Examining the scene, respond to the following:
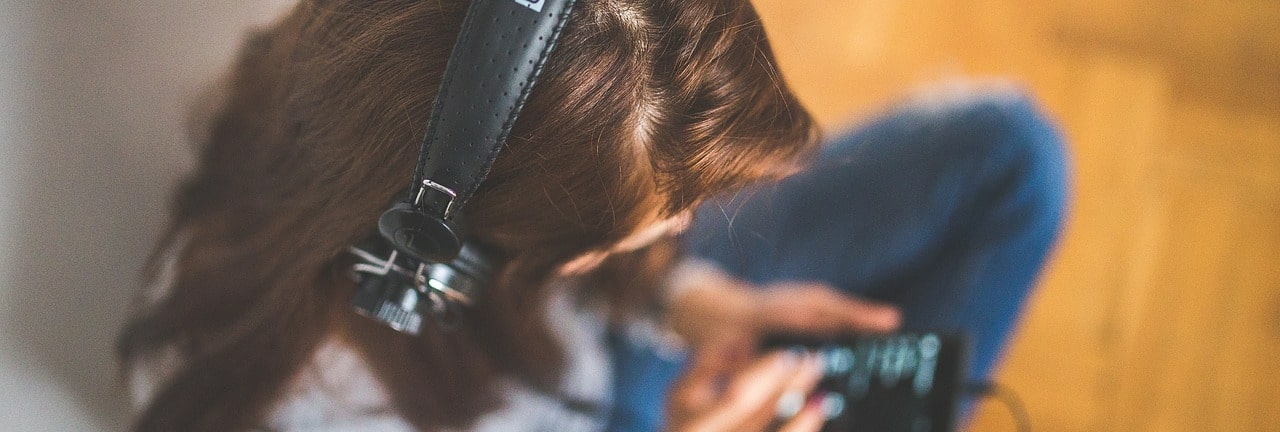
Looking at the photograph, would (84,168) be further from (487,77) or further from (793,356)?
(793,356)

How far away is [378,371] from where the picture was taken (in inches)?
25.1

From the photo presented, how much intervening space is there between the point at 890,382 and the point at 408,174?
0.50m

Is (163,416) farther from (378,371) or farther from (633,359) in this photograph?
(633,359)

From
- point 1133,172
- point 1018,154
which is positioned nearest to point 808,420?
point 1018,154

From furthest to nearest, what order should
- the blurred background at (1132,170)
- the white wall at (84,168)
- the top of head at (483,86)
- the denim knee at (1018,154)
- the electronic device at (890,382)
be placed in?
the blurred background at (1132,170) → the denim knee at (1018,154) → the electronic device at (890,382) → the white wall at (84,168) → the top of head at (483,86)

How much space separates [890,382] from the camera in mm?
739

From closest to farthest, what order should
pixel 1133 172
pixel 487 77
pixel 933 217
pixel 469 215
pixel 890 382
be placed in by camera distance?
1. pixel 487 77
2. pixel 469 215
3. pixel 890 382
4. pixel 933 217
5. pixel 1133 172

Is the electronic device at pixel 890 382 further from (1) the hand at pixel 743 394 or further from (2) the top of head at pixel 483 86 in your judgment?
(2) the top of head at pixel 483 86

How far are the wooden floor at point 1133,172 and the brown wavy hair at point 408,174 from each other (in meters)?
0.71

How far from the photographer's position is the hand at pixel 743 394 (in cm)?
73

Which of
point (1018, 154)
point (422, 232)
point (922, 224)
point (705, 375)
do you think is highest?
point (1018, 154)

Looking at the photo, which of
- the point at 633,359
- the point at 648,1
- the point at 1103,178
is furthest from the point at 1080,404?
the point at 648,1

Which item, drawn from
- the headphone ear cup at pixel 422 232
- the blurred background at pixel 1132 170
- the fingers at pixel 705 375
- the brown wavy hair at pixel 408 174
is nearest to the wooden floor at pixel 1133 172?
the blurred background at pixel 1132 170

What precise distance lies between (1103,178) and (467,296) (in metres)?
1.05
